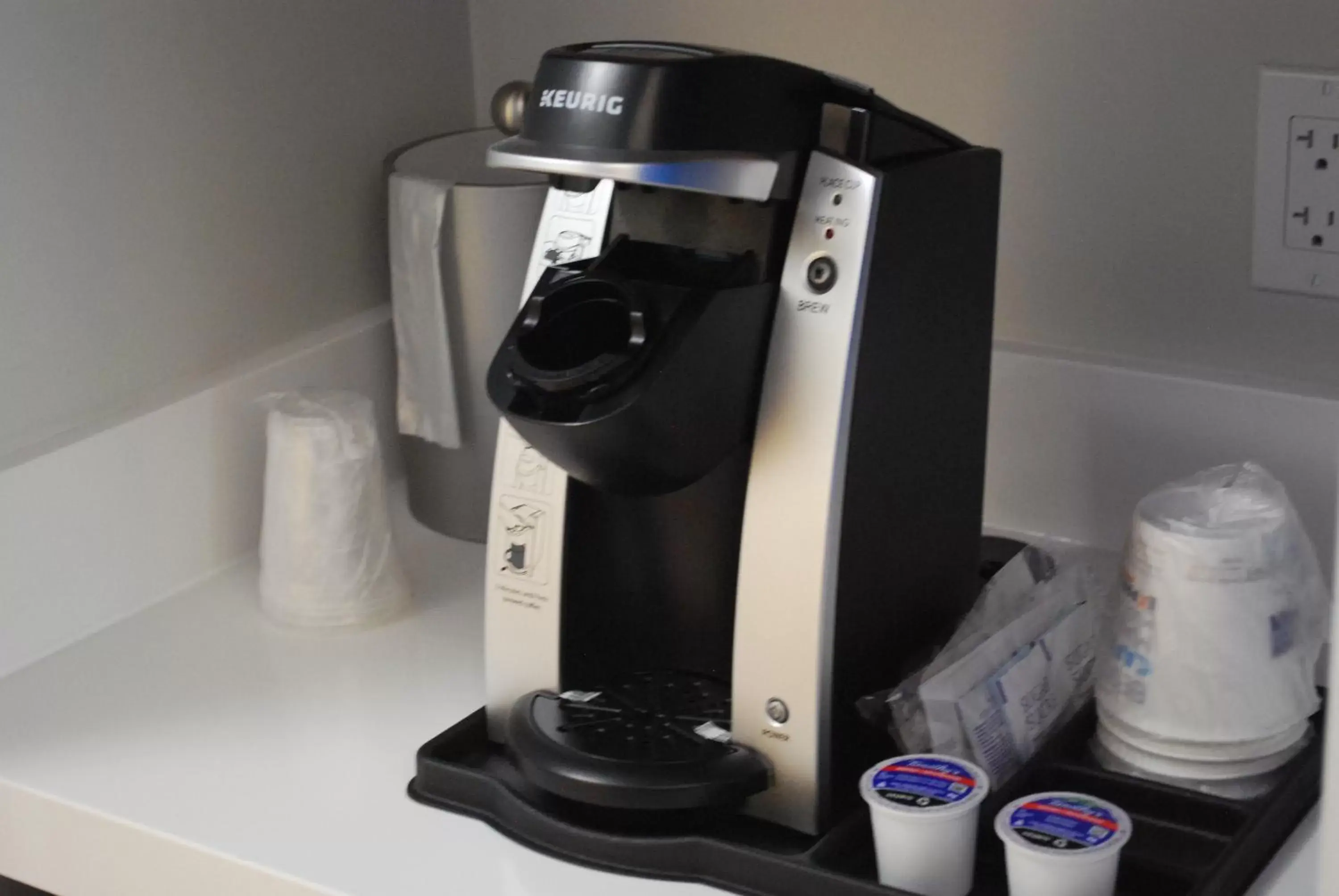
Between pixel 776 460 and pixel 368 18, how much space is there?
1.88 ft

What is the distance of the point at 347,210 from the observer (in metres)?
1.22

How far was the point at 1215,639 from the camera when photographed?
2.64 ft

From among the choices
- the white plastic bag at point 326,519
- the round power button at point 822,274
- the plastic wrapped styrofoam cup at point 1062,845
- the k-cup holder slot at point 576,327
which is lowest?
the plastic wrapped styrofoam cup at point 1062,845

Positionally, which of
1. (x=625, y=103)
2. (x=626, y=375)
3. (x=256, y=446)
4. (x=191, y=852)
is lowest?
(x=191, y=852)

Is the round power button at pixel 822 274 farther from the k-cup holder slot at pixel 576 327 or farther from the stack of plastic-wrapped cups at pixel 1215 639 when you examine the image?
the stack of plastic-wrapped cups at pixel 1215 639

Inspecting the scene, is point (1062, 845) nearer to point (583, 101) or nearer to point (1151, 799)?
point (1151, 799)

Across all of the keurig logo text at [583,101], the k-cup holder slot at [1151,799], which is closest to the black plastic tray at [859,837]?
the k-cup holder slot at [1151,799]

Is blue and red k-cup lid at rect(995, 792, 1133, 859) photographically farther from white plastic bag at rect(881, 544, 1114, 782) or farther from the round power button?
the round power button

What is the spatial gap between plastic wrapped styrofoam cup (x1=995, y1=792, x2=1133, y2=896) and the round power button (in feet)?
0.80

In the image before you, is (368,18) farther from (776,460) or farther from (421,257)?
(776,460)

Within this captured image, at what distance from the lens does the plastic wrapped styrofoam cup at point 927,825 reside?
0.76 meters

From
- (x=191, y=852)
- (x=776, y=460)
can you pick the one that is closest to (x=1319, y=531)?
(x=776, y=460)

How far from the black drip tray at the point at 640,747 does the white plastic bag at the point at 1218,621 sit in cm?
19

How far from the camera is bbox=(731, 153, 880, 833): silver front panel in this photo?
2.55ft
